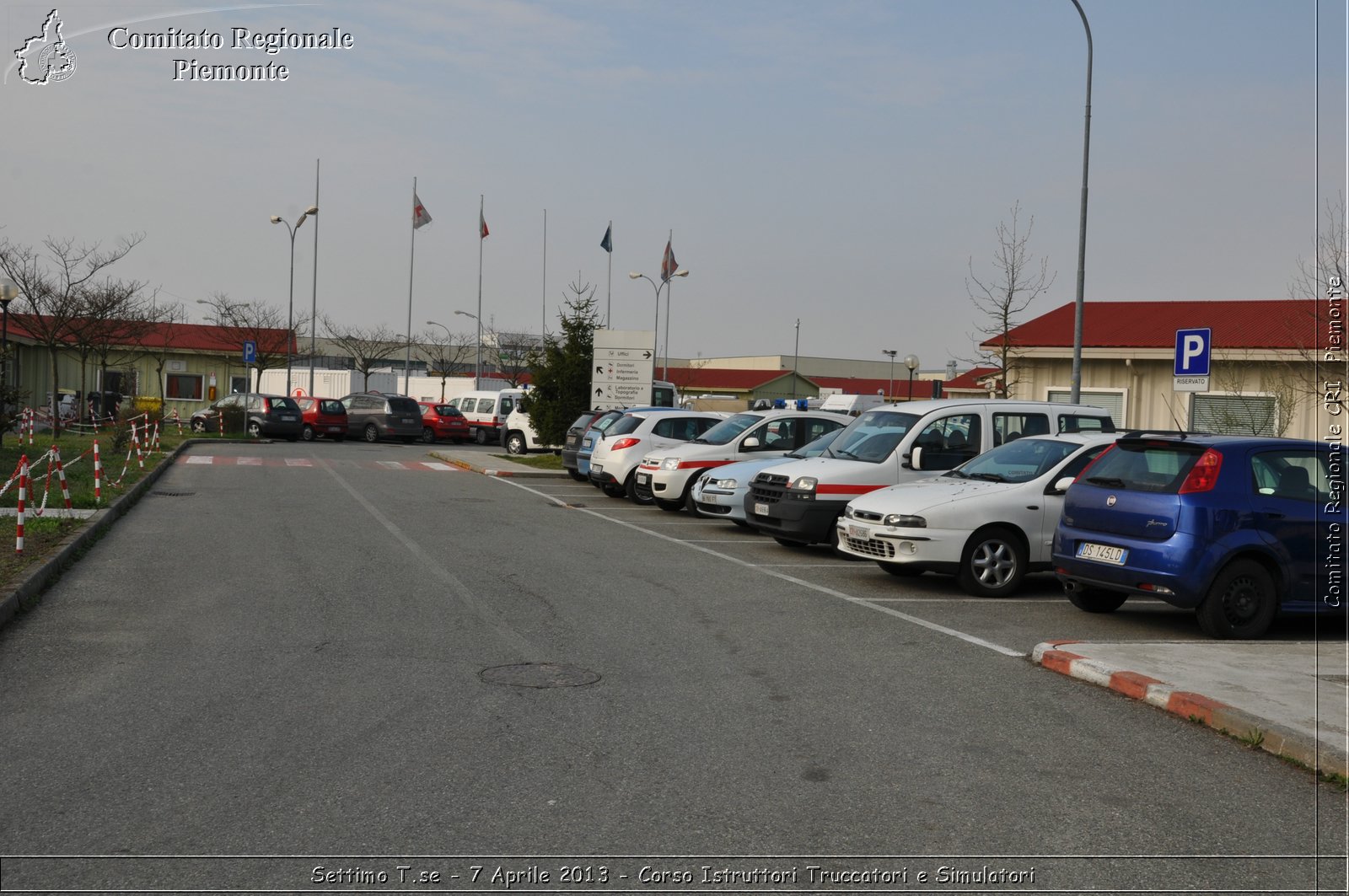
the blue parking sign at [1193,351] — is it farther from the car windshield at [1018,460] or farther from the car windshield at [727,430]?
the car windshield at [727,430]

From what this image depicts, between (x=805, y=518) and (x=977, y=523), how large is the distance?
2842 mm

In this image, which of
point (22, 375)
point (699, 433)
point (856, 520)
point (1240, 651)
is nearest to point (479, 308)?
point (22, 375)

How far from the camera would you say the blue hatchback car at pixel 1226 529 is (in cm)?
899

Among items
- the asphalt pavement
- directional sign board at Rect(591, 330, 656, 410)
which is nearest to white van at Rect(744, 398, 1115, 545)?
the asphalt pavement

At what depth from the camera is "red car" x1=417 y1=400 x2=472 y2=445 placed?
43.3m

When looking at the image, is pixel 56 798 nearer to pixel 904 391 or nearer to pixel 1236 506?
pixel 1236 506

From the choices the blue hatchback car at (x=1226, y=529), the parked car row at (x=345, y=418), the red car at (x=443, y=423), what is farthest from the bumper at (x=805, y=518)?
the red car at (x=443, y=423)

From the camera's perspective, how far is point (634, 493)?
21328 millimetres

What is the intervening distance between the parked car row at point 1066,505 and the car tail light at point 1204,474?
10 mm

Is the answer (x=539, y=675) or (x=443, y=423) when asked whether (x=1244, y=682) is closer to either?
(x=539, y=675)

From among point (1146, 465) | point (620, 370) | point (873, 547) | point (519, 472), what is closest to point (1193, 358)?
point (873, 547)

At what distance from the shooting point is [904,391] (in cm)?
9194

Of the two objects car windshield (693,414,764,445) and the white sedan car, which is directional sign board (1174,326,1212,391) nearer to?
the white sedan car

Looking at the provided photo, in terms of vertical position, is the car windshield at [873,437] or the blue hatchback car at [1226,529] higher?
the car windshield at [873,437]
